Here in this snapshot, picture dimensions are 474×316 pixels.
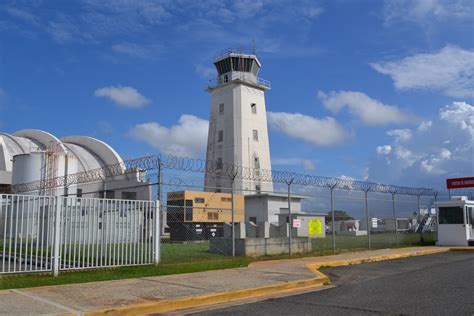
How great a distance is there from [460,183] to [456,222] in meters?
10.5

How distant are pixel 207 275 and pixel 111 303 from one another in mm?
4403

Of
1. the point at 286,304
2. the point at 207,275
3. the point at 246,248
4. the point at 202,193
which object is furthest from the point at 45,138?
the point at 286,304

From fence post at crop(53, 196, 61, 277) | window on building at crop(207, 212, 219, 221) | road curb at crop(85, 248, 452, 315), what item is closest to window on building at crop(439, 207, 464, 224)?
road curb at crop(85, 248, 452, 315)

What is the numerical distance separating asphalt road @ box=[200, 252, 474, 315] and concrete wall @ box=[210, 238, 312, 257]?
12.8ft

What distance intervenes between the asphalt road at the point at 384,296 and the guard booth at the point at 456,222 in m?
11.6

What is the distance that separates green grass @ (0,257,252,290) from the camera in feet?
36.2

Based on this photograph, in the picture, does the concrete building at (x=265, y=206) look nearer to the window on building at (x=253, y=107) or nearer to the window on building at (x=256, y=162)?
the window on building at (x=256, y=162)

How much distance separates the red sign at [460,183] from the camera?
34.4 meters

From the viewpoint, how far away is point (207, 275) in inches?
508

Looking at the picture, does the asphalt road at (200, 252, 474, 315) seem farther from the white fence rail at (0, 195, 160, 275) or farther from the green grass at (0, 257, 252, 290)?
the white fence rail at (0, 195, 160, 275)

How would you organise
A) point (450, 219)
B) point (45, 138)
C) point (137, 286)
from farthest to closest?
1. point (45, 138)
2. point (450, 219)
3. point (137, 286)

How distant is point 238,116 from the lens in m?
57.2

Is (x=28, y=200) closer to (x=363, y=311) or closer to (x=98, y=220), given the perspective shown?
(x=98, y=220)

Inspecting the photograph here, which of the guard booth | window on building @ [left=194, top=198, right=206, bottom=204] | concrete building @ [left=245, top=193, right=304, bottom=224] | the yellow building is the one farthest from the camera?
concrete building @ [left=245, top=193, right=304, bottom=224]
